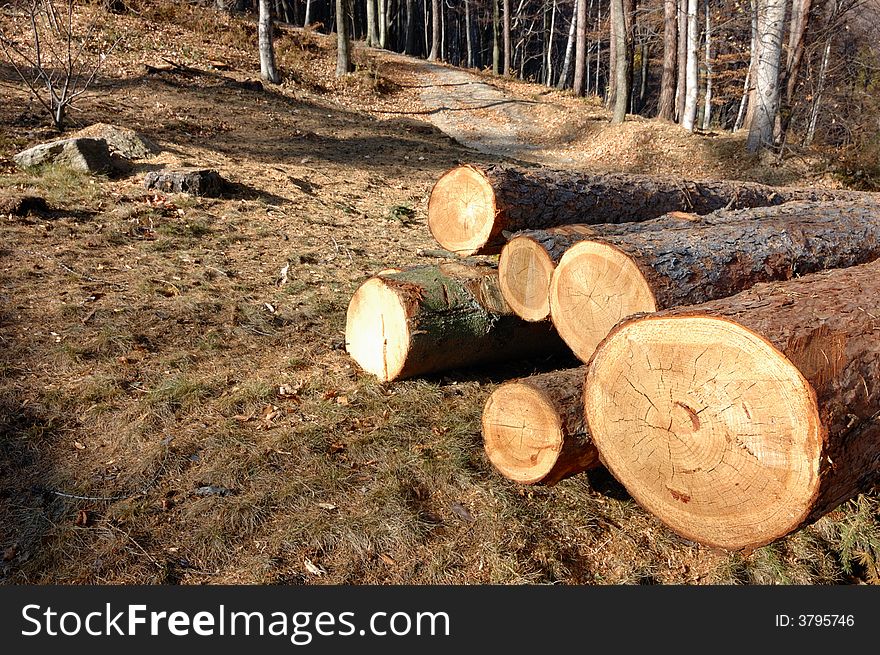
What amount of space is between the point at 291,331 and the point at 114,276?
1.71 m

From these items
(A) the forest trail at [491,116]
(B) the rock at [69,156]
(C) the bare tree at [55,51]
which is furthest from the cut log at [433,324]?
(A) the forest trail at [491,116]

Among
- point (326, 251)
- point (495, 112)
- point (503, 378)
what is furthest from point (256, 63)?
point (503, 378)

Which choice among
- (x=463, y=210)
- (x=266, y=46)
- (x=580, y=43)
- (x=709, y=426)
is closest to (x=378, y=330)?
(x=463, y=210)

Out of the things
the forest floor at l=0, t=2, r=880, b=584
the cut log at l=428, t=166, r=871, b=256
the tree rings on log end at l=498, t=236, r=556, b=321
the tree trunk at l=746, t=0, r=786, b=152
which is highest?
the tree trunk at l=746, t=0, r=786, b=152

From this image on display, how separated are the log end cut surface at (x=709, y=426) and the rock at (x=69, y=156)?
22.9 ft

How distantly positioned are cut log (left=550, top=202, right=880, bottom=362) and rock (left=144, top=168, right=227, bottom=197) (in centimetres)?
524

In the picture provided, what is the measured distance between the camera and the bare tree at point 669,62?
14680 mm

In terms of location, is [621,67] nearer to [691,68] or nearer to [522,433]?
[691,68]

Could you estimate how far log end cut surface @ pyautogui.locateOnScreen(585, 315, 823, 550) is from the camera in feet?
6.98

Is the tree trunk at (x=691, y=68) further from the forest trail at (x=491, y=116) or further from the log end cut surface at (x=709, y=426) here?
the log end cut surface at (x=709, y=426)

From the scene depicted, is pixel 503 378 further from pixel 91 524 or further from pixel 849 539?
pixel 91 524

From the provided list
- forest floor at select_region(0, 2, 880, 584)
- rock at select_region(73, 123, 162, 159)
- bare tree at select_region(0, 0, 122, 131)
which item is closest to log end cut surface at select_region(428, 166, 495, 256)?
forest floor at select_region(0, 2, 880, 584)

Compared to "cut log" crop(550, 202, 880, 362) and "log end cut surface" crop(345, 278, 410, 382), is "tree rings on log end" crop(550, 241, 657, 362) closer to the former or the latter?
"cut log" crop(550, 202, 880, 362)

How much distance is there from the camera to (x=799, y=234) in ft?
12.6
